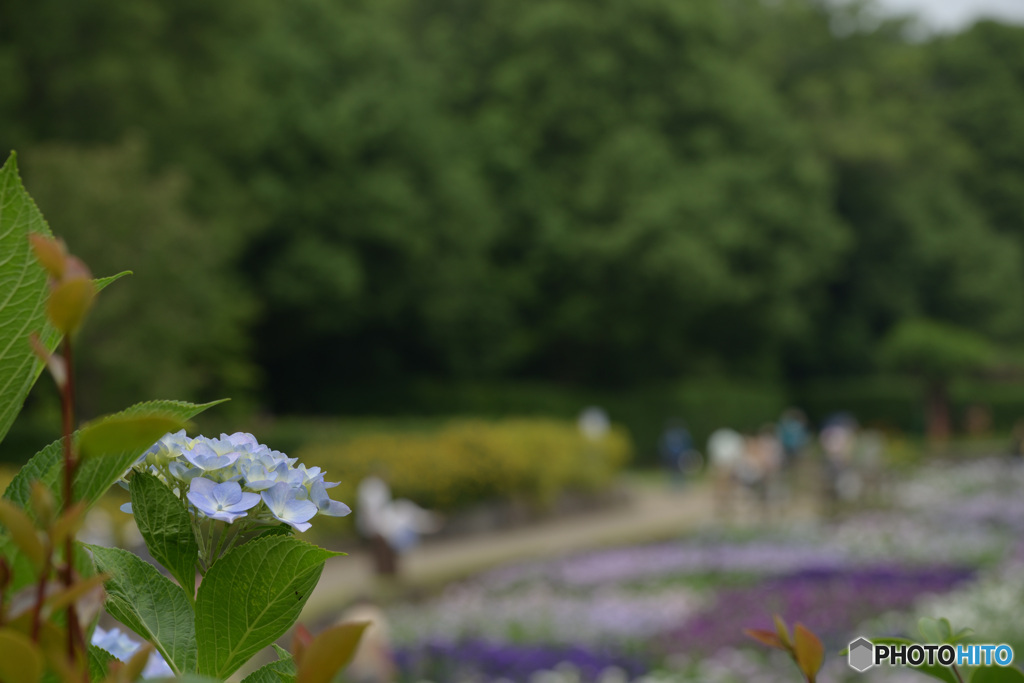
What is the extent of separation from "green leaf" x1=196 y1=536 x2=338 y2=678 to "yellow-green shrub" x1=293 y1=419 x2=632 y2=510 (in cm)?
1113

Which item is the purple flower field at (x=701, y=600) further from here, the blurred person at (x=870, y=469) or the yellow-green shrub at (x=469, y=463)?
the yellow-green shrub at (x=469, y=463)

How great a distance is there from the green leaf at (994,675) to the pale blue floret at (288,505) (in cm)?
58

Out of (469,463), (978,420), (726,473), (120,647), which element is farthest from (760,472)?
(978,420)

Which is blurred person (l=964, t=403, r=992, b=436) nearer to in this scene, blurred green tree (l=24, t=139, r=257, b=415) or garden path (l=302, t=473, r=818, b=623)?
garden path (l=302, t=473, r=818, b=623)

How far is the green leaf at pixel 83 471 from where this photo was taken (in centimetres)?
74

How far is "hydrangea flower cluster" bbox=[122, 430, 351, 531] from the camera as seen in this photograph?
Answer: 806 mm

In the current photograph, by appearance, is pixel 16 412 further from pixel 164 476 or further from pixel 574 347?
pixel 574 347

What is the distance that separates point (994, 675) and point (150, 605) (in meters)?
0.73

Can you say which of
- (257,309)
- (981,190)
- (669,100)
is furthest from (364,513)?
(981,190)

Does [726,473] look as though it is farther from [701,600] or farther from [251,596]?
[251,596]

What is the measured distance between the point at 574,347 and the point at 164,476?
29.2 m

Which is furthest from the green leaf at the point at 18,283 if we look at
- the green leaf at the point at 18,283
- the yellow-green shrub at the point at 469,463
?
the yellow-green shrub at the point at 469,463

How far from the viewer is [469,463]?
1391 cm

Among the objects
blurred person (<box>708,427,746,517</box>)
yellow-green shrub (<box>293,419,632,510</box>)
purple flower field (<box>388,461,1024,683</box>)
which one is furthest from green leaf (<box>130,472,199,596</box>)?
blurred person (<box>708,427,746,517</box>)
